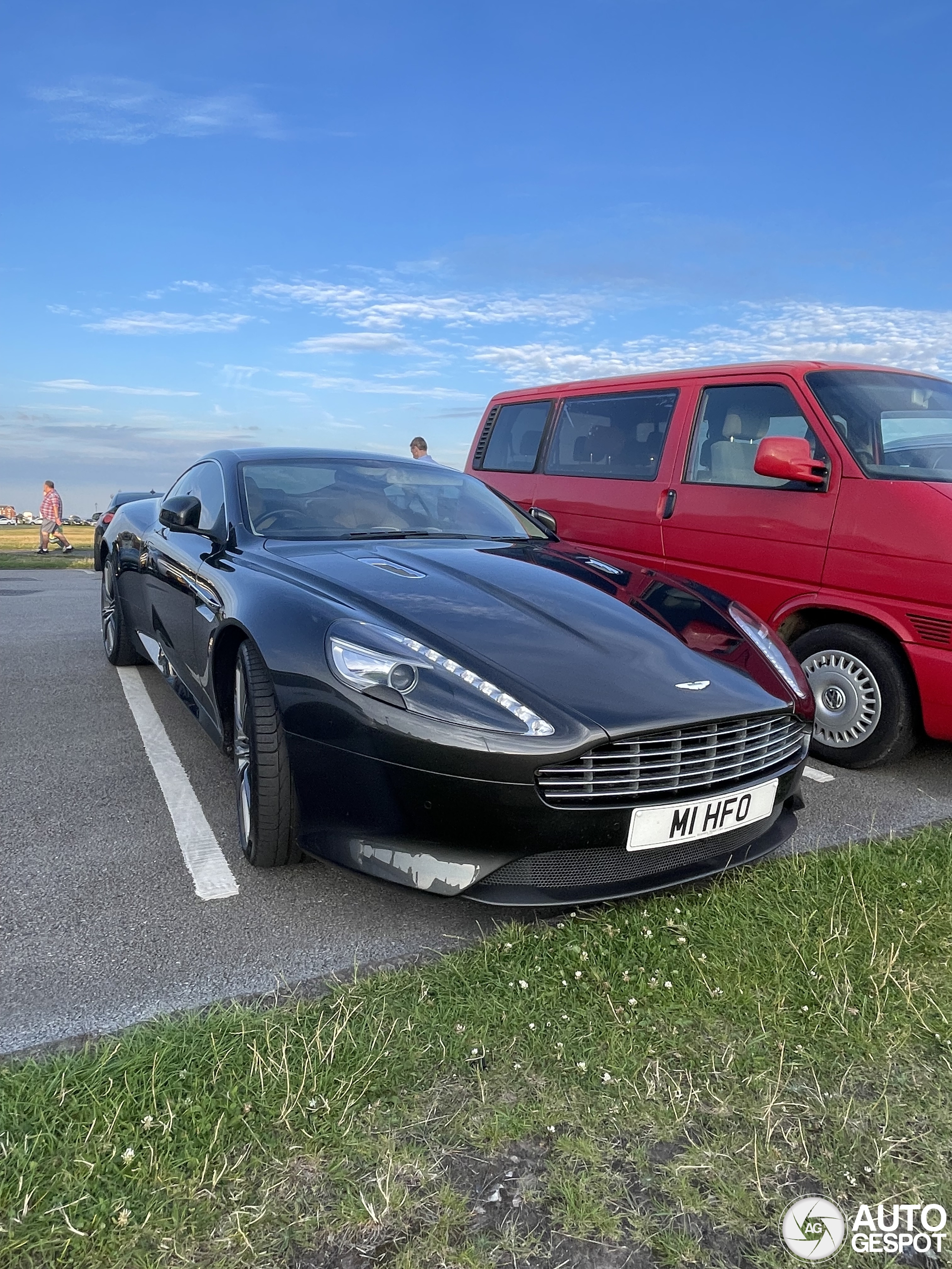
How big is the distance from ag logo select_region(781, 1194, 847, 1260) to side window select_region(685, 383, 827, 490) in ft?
10.4

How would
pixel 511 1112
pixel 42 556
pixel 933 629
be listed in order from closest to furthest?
pixel 511 1112
pixel 933 629
pixel 42 556

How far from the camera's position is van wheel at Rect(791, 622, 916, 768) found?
12.6 ft

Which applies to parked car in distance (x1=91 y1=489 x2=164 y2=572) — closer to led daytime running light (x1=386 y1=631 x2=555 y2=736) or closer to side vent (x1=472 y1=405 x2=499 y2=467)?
side vent (x1=472 y1=405 x2=499 y2=467)

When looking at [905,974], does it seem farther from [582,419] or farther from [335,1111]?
[582,419]

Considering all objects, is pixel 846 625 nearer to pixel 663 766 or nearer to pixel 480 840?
pixel 663 766

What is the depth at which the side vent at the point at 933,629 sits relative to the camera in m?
3.61

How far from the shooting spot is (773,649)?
3.05 m

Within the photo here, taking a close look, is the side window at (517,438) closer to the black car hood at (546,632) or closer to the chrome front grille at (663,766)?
the black car hood at (546,632)

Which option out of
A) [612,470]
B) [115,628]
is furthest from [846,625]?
[115,628]

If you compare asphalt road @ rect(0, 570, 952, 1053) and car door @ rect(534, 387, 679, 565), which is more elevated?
car door @ rect(534, 387, 679, 565)

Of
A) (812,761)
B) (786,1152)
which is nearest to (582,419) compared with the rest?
(812,761)

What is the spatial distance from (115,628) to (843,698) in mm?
4216

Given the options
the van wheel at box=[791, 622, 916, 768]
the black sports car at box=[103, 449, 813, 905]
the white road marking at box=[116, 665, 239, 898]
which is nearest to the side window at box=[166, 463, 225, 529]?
the black sports car at box=[103, 449, 813, 905]

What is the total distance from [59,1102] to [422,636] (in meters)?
1.35
